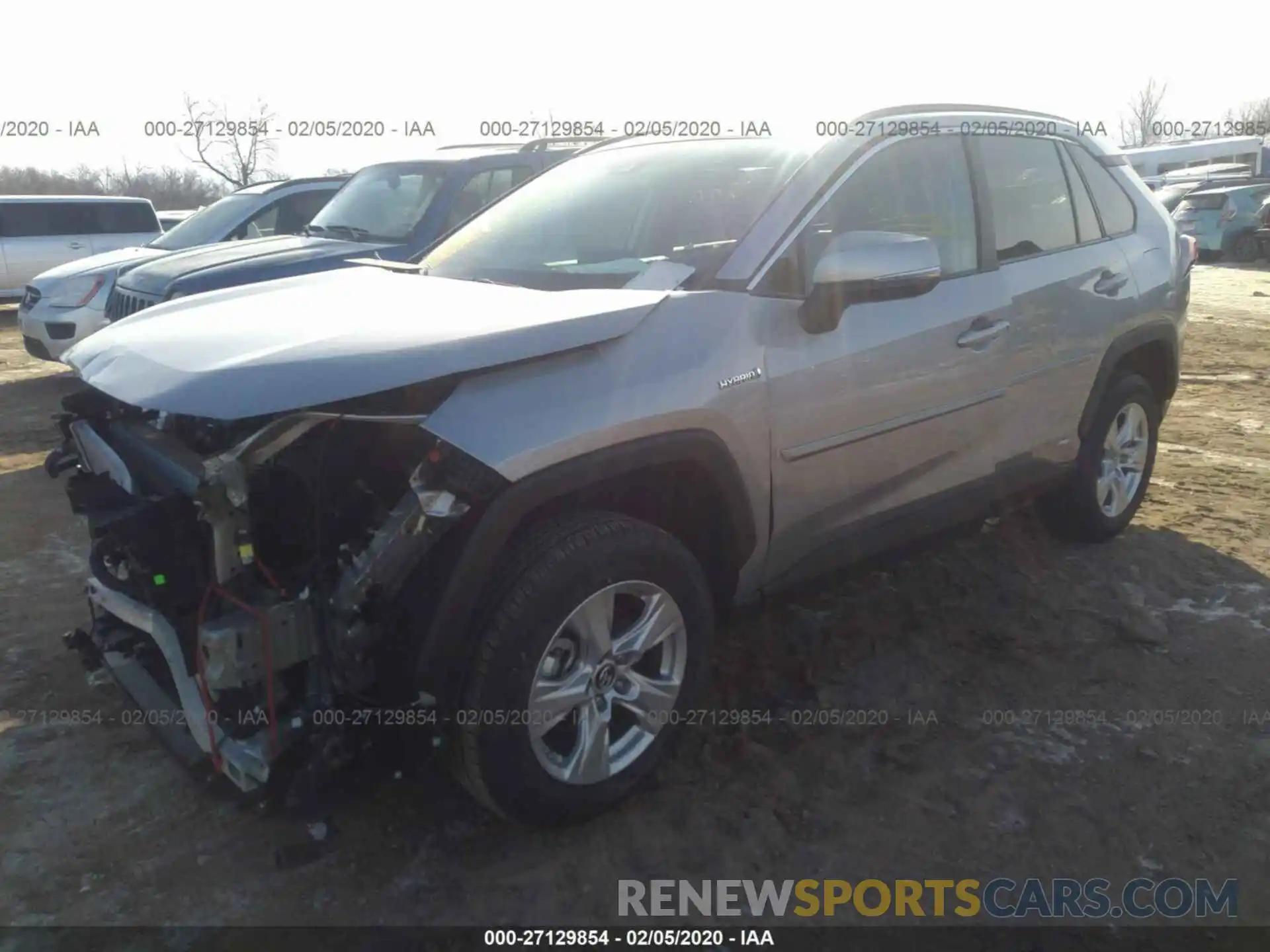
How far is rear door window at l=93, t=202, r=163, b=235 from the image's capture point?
16.1 m

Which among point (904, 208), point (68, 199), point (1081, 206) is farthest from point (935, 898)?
point (68, 199)

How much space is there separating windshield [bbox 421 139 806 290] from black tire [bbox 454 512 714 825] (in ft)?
2.96

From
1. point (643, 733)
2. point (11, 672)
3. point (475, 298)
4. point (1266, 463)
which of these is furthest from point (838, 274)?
point (1266, 463)

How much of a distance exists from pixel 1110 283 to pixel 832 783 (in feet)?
8.58

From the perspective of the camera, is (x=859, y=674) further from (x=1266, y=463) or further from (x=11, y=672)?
(x=1266, y=463)

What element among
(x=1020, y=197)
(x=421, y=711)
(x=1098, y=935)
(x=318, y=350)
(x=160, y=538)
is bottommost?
(x=1098, y=935)

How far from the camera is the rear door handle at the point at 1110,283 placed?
4.33m

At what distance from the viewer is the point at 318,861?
110 inches

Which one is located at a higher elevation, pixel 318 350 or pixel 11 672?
pixel 318 350

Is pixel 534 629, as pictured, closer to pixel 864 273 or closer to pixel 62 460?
pixel 864 273

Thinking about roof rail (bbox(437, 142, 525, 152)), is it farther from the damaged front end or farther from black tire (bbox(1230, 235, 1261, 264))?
black tire (bbox(1230, 235, 1261, 264))

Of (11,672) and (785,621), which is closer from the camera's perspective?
(11,672)

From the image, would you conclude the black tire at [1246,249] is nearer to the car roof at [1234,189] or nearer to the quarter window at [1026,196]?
the car roof at [1234,189]

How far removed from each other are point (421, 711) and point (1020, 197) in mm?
3136
